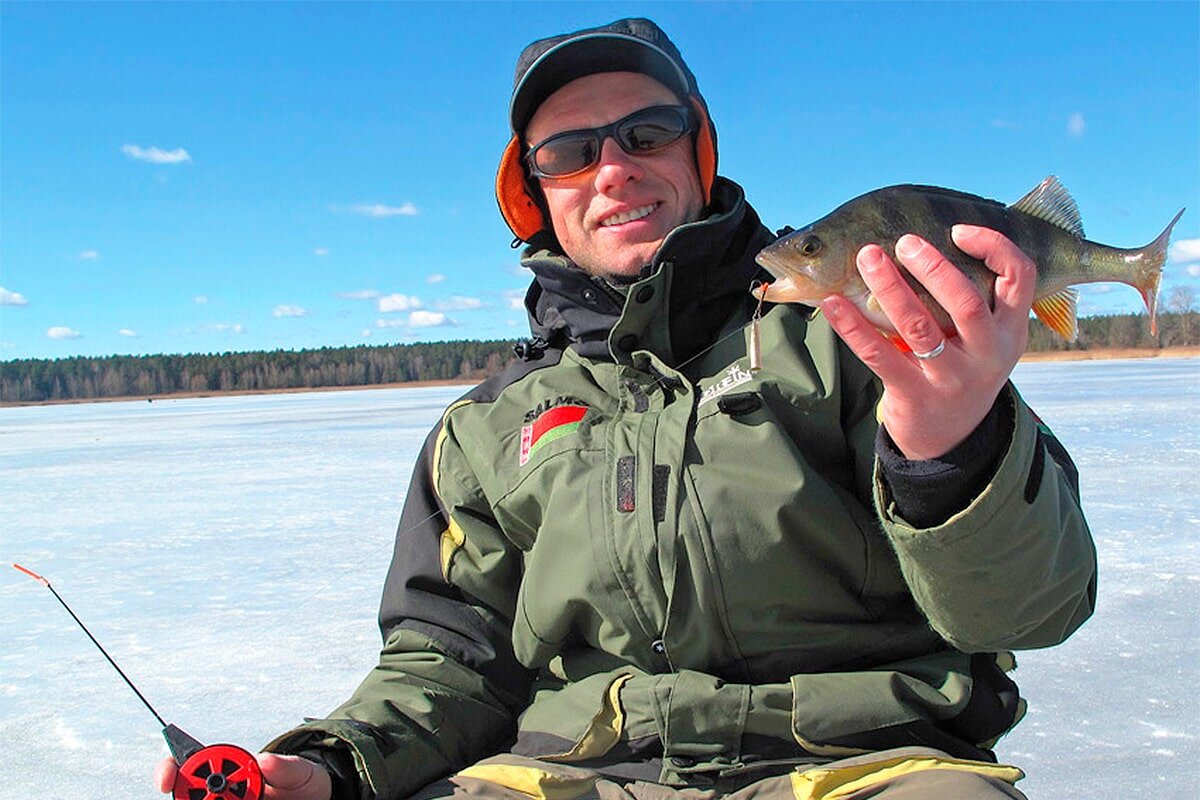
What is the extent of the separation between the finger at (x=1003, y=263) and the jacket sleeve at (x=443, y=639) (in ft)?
4.37

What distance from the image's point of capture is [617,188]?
7.88 ft

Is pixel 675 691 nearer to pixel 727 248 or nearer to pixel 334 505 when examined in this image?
pixel 727 248

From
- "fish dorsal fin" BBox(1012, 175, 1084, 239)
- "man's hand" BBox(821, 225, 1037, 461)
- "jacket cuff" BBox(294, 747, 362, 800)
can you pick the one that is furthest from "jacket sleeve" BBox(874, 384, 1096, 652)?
"jacket cuff" BBox(294, 747, 362, 800)

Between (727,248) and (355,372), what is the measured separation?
254ft

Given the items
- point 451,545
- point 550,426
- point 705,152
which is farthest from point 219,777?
point 705,152

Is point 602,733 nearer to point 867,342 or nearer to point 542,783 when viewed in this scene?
point 542,783

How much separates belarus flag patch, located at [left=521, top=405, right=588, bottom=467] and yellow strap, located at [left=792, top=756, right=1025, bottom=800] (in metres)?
0.89

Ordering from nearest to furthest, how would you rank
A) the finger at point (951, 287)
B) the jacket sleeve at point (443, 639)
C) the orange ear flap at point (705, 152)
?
the finger at point (951, 287) < the jacket sleeve at point (443, 639) < the orange ear flap at point (705, 152)

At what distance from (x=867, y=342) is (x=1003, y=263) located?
252mm

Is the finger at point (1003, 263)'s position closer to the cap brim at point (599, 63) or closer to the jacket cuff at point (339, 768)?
the cap brim at point (599, 63)

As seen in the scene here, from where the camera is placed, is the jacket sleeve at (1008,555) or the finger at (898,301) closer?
the finger at (898,301)

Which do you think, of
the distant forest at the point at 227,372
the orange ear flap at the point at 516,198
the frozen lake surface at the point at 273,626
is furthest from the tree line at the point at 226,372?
the orange ear flap at the point at 516,198

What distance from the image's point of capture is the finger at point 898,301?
4.67 ft

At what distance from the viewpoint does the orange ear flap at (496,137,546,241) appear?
2740 mm
